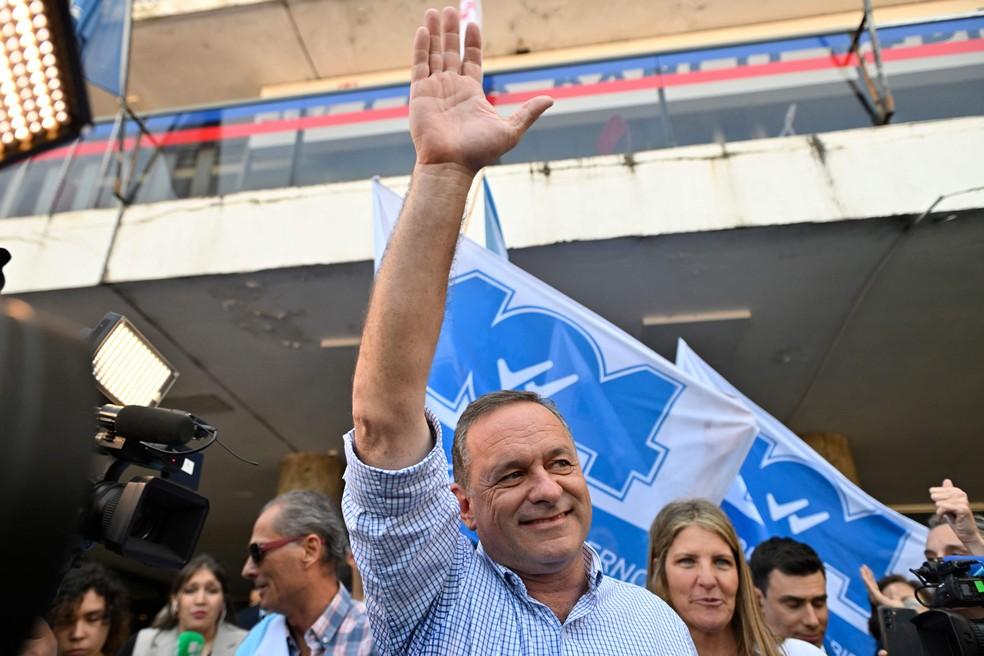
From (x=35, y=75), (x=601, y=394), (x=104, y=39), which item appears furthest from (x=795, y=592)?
(x=104, y=39)

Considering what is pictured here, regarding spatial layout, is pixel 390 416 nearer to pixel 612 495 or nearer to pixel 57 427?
pixel 57 427

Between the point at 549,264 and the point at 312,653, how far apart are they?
134 inches

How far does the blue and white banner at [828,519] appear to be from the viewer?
3.55m

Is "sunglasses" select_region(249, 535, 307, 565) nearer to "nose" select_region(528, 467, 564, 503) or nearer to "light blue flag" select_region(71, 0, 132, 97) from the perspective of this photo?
"nose" select_region(528, 467, 564, 503)

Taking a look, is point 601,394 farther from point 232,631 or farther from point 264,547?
point 232,631

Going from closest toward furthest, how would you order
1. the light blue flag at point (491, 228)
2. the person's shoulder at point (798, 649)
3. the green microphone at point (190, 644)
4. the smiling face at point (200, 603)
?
the person's shoulder at point (798, 649), the green microphone at point (190, 644), the smiling face at point (200, 603), the light blue flag at point (491, 228)

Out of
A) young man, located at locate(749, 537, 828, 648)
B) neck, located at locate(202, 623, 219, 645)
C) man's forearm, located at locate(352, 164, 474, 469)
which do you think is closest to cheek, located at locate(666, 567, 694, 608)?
young man, located at locate(749, 537, 828, 648)

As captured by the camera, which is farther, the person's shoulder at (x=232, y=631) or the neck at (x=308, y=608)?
the person's shoulder at (x=232, y=631)

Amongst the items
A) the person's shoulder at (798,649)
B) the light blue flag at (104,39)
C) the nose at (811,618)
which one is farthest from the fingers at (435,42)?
the light blue flag at (104,39)

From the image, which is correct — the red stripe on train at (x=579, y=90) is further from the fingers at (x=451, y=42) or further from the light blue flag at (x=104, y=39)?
the fingers at (x=451, y=42)

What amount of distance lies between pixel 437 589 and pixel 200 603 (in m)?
2.80

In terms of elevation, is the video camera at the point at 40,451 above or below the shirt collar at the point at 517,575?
below

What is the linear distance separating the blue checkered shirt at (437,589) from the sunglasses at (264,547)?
1.42 metres

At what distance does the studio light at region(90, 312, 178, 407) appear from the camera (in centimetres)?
176
